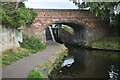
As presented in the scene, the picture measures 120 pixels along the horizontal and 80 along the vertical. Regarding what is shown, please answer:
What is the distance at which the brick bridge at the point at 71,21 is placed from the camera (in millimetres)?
30719

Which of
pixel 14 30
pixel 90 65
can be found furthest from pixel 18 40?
pixel 90 65

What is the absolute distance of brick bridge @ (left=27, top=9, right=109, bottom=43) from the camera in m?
30.7

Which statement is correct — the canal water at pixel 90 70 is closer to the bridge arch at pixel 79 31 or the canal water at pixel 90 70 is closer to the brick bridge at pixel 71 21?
the brick bridge at pixel 71 21

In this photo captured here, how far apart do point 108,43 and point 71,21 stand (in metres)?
4.42

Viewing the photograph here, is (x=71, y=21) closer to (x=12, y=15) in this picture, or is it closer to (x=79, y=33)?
(x=79, y=33)

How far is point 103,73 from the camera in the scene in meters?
16.7

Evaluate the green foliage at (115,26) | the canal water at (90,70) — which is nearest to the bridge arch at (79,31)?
the green foliage at (115,26)

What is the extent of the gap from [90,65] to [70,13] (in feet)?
39.1

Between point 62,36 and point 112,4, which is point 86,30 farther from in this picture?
point 62,36

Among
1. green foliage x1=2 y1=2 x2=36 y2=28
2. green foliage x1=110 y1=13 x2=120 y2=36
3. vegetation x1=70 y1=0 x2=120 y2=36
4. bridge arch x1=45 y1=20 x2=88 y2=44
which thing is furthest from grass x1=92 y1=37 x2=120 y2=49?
green foliage x1=2 y1=2 x2=36 y2=28

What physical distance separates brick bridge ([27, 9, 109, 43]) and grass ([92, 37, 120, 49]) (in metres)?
1.40

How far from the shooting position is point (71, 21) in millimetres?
31156

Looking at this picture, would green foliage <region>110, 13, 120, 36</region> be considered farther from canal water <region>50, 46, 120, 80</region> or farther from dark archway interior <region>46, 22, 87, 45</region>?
canal water <region>50, 46, 120, 80</region>

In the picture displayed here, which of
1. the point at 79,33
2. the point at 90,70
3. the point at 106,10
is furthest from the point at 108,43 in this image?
the point at 90,70
